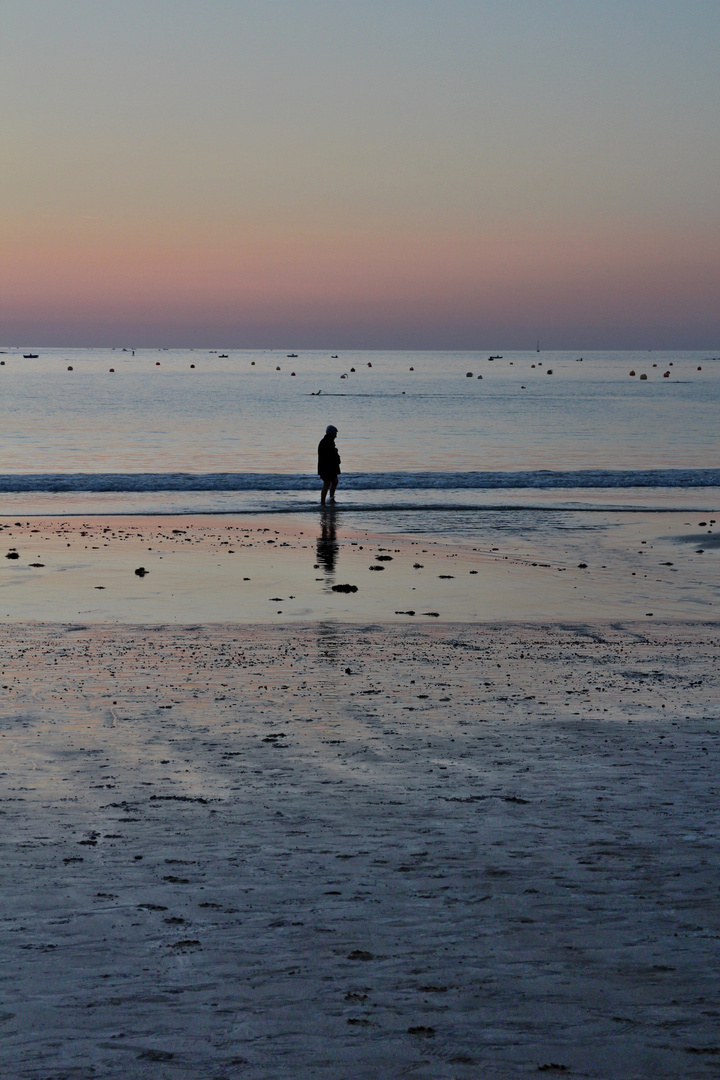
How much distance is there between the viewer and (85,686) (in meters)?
10.3

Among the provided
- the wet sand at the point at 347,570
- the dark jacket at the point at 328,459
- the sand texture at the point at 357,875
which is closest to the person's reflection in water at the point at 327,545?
the wet sand at the point at 347,570

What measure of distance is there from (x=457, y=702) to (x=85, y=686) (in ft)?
10.6

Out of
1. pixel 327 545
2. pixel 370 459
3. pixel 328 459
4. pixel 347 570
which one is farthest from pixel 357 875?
pixel 370 459

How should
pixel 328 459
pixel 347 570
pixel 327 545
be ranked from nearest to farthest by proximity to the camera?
1. pixel 347 570
2. pixel 327 545
3. pixel 328 459

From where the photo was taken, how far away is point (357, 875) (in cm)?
605

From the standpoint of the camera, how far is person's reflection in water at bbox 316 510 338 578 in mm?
18783

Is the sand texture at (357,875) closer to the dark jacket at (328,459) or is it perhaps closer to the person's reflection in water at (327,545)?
the person's reflection in water at (327,545)

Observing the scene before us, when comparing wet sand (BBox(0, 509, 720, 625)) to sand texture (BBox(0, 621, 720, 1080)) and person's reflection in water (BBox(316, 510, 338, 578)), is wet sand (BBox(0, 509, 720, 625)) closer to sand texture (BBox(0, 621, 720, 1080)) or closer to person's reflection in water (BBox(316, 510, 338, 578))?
person's reflection in water (BBox(316, 510, 338, 578))

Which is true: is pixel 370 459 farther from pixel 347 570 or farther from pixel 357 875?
pixel 357 875

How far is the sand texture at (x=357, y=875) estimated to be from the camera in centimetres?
450

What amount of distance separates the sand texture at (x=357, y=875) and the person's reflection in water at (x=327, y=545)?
7867 mm

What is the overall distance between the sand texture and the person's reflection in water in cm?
787

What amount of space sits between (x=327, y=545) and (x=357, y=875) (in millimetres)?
15688

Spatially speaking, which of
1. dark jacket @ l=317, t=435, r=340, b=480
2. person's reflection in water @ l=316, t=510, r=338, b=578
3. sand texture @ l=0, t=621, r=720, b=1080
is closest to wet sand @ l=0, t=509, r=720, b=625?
person's reflection in water @ l=316, t=510, r=338, b=578
